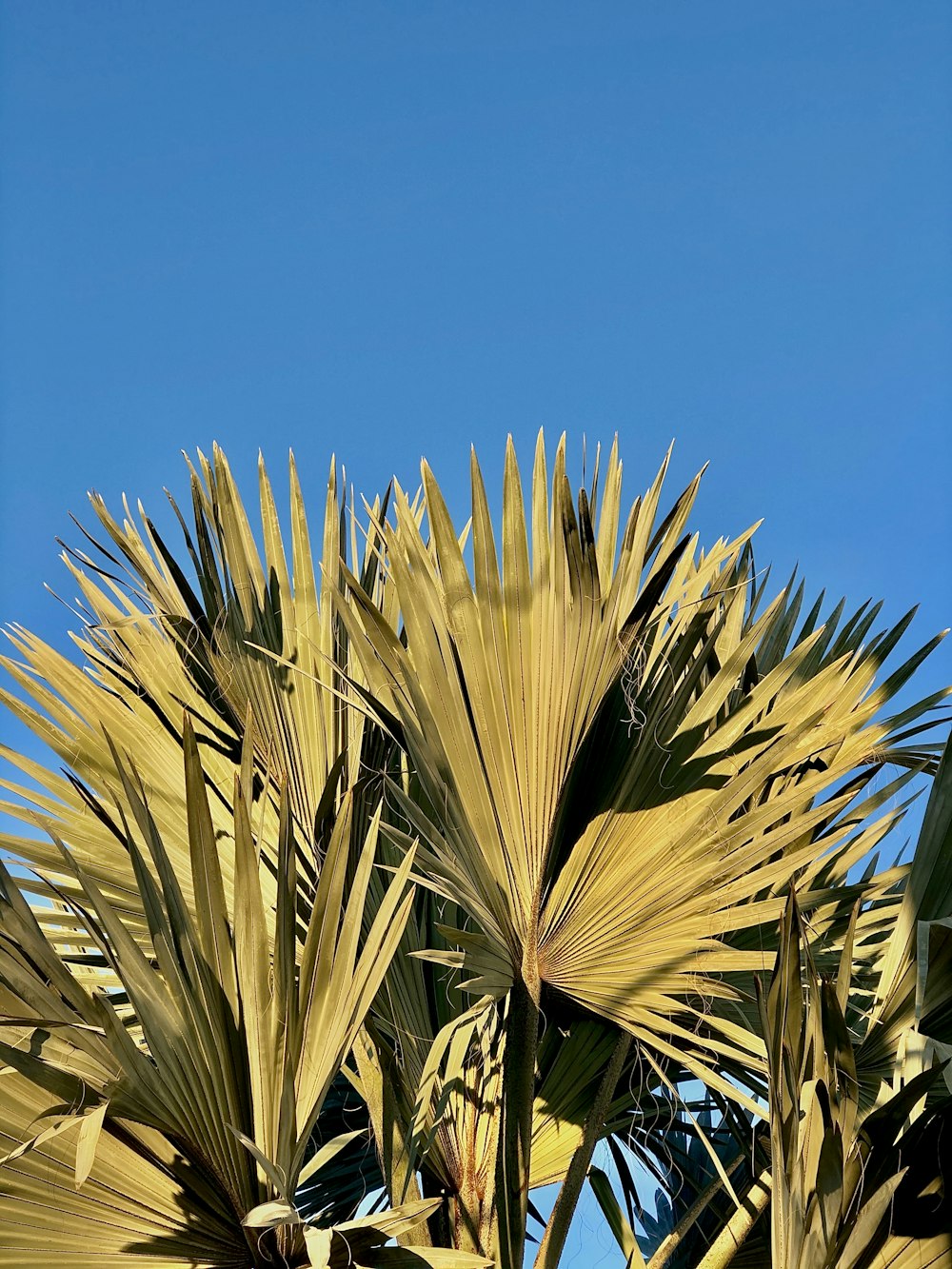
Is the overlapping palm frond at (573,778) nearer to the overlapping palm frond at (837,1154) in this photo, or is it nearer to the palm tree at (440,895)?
the palm tree at (440,895)

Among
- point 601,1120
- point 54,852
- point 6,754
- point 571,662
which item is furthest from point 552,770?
point 6,754

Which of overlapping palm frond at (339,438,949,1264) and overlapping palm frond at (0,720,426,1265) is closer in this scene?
overlapping palm frond at (0,720,426,1265)

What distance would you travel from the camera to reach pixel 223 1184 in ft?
5.94

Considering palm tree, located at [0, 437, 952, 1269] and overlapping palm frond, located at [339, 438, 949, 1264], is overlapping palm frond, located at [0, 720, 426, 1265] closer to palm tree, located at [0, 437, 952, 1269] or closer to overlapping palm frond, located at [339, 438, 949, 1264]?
palm tree, located at [0, 437, 952, 1269]

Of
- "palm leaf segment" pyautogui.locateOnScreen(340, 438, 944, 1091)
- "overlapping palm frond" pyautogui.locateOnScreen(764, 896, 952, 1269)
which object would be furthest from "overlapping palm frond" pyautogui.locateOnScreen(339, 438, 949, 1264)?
"overlapping palm frond" pyautogui.locateOnScreen(764, 896, 952, 1269)

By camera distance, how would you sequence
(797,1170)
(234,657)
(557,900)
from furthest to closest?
(234,657), (557,900), (797,1170)

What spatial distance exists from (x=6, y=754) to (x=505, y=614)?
1.29 metres

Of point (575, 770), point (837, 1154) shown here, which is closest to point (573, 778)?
point (575, 770)

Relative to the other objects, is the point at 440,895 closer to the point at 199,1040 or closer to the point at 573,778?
the point at 573,778

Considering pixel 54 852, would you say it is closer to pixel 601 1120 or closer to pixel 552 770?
pixel 552 770

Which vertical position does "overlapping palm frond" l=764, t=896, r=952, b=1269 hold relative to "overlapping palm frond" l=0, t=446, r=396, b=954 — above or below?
below

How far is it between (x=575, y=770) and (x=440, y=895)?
427mm

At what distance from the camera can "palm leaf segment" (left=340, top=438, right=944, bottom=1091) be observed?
2.26 meters

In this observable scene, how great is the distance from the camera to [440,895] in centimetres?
252
